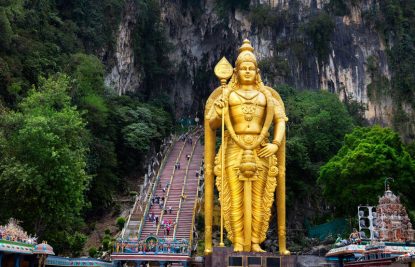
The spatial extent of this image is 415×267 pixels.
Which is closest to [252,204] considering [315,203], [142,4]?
[315,203]

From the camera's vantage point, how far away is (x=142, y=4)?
30281mm

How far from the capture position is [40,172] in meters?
13.5

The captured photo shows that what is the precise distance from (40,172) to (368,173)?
9.48 metres

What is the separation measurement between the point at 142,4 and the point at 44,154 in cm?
1851

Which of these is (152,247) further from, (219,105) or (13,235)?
(219,105)

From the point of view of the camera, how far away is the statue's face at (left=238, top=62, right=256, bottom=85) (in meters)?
10.4

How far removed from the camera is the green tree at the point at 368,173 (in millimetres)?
16359

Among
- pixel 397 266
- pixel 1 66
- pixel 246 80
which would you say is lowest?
A: pixel 397 266

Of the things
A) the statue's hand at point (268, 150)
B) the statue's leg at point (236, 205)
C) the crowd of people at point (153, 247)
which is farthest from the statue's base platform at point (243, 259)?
the crowd of people at point (153, 247)

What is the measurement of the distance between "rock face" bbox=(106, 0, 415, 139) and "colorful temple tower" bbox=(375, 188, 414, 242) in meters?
16.7

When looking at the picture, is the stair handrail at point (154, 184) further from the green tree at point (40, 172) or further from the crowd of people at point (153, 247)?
the green tree at point (40, 172)

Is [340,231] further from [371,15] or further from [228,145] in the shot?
[371,15]

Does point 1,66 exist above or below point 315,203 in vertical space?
above

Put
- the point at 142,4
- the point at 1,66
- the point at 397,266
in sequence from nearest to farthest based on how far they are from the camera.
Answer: the point at 397,266 < the point at 1,66 < the point at 142,4
